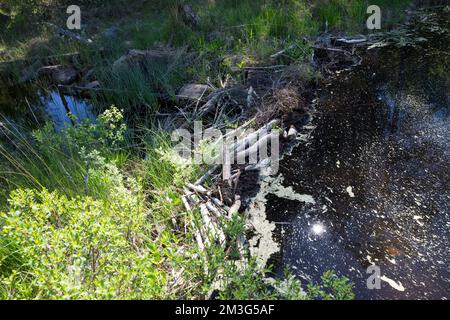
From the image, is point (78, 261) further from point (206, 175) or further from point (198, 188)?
point (206, 175)

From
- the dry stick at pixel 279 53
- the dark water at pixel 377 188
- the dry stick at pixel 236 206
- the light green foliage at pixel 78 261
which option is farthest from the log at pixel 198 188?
the dry stick at pixel 279 53

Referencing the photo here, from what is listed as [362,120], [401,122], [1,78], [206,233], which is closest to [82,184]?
[206,233]

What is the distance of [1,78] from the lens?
7.94 m

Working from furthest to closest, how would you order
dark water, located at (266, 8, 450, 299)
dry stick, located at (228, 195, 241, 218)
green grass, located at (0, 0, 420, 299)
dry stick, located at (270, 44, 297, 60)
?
1. dry stick, located at (270, 44, 297, 60)
2. dry stick, located at (228, 195, 241, 218)
3. dark water, located at (266, 8, 450, 299)
4. green grass, located at (0, 0, 420, 299)

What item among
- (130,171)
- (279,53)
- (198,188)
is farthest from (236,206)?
(279,53)

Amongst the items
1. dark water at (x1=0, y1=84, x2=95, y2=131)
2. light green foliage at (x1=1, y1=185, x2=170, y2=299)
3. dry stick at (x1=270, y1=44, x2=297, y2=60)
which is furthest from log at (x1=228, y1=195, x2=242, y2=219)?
dry stick at (x1=270, y1=44, x2=297, y2=60)

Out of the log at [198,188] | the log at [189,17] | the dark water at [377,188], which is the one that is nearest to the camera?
the dark water at [377,188]

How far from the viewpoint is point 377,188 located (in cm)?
335

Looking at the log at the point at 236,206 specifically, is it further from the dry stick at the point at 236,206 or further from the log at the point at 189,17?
the log at the point at 189,17

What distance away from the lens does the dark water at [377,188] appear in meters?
2.67

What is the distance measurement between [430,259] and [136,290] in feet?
7.42

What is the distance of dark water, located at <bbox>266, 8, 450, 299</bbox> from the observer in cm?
267

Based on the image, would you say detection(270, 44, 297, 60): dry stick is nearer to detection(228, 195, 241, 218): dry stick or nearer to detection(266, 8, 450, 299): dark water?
detection(266, 8, 450, 299): dark water

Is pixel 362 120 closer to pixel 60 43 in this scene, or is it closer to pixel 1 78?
pixel 60 43
